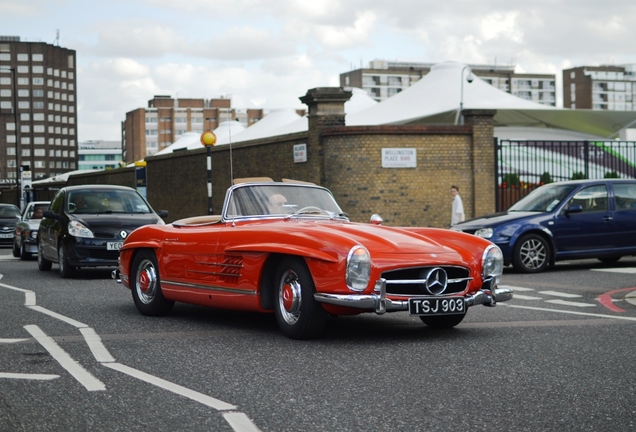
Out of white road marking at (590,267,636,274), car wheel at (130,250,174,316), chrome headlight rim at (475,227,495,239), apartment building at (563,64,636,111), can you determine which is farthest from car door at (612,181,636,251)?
apartment building at (563,64,636,111)

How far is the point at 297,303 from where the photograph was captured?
24.7 feet

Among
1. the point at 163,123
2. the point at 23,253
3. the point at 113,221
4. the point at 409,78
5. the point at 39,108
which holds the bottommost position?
the point at 23,253

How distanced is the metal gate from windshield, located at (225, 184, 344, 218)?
54.8 ft

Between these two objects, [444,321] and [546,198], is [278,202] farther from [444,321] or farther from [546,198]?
[546,198]

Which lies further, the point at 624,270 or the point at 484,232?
the point at 624,270

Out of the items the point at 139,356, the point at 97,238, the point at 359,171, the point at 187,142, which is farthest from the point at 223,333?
the point at 187,142

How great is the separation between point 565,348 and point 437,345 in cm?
96

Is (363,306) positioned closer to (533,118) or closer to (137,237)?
(137,237)

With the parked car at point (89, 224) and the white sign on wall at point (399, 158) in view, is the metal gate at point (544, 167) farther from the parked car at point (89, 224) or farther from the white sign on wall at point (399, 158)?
the parked car at point (89, 224)

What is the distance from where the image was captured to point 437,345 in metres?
7.38

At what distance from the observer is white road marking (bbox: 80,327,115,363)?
264 inches

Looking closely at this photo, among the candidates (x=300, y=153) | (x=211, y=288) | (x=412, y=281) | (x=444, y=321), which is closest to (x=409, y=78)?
(x=300, y=153)

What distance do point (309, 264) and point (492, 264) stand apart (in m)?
1.66

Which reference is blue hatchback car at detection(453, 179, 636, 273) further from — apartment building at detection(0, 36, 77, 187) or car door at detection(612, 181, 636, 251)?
apartment building at detection(0, 36, 77, 187)
